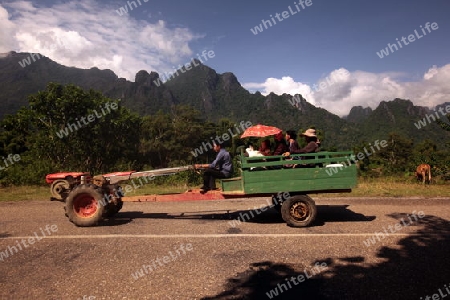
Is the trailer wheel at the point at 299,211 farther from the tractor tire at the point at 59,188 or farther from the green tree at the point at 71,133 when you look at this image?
the green tree at the point at 71,133

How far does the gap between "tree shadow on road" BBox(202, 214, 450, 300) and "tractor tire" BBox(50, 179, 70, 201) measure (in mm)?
5304

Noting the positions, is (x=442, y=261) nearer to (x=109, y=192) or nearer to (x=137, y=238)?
(x=137, y=238)

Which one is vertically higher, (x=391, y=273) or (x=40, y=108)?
(x=40, y=108)

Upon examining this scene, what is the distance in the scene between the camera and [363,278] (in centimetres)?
411

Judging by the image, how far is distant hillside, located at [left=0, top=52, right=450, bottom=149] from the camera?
119562 millimetres

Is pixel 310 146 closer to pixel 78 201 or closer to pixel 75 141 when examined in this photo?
pixel 78 201

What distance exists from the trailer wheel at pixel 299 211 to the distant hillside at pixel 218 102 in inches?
4145

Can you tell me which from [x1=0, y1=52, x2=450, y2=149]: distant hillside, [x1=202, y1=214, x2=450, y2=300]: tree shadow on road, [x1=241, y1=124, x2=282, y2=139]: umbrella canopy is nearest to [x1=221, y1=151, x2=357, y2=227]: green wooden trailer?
[x1=241, y1=124, x2=282, y2=139]: umbrella canopy

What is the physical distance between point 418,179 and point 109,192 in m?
15.2

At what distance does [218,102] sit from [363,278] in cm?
15943

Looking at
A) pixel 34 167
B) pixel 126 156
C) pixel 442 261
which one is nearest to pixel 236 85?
pixel 126 156

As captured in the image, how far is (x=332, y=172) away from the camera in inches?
260

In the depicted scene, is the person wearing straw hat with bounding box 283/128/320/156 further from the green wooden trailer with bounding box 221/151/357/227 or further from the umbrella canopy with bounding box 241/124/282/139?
the umbrella canopy with bounding box 241/124/282/139

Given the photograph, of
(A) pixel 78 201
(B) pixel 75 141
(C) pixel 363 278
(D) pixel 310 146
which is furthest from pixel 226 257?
(B) pixel 75 141
